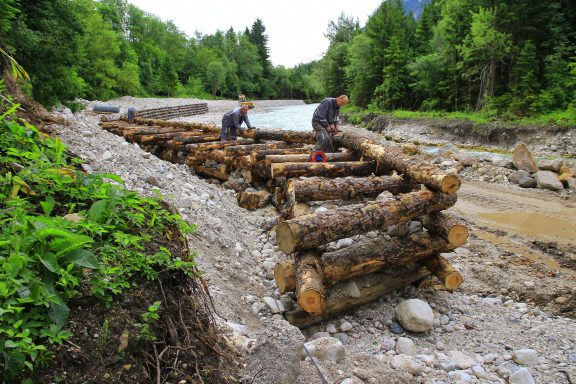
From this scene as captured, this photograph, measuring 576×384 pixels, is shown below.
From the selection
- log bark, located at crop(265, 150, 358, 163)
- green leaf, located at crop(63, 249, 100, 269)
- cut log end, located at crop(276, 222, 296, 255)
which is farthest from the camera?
log bark, located at crop(265, 150, 358, 163)

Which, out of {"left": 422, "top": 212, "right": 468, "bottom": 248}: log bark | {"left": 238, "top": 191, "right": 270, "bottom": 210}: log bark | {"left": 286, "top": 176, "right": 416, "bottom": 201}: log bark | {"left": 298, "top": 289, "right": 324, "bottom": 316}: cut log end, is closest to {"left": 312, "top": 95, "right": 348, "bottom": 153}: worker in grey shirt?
{"left": 238, "top": 191, "right": 270, "bottom": 210}: log bark

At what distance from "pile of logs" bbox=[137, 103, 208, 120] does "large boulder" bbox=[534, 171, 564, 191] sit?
22958 millimetres

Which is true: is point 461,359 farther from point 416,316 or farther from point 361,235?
point 361,235

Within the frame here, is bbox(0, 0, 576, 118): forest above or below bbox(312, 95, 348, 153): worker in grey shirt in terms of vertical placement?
above

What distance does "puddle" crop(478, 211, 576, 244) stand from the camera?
7.24 metres

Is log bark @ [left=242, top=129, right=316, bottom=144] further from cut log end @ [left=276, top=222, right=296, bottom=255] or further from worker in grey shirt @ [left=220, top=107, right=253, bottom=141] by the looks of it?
cut log end @ [left=276, top=222, right=296, bottom=255]

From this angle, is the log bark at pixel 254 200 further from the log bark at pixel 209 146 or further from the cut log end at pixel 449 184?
the cut log end at pixel 449 184

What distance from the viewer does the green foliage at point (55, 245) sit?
1585 mm

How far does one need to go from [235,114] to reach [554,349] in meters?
9.42

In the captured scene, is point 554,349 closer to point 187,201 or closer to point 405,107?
point 187,201

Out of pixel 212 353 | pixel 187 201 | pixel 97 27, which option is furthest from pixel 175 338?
pixel 97 27

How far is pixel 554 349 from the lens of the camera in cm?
364

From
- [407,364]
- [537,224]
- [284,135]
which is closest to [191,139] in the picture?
[284,135]

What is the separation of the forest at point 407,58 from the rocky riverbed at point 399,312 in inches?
203
